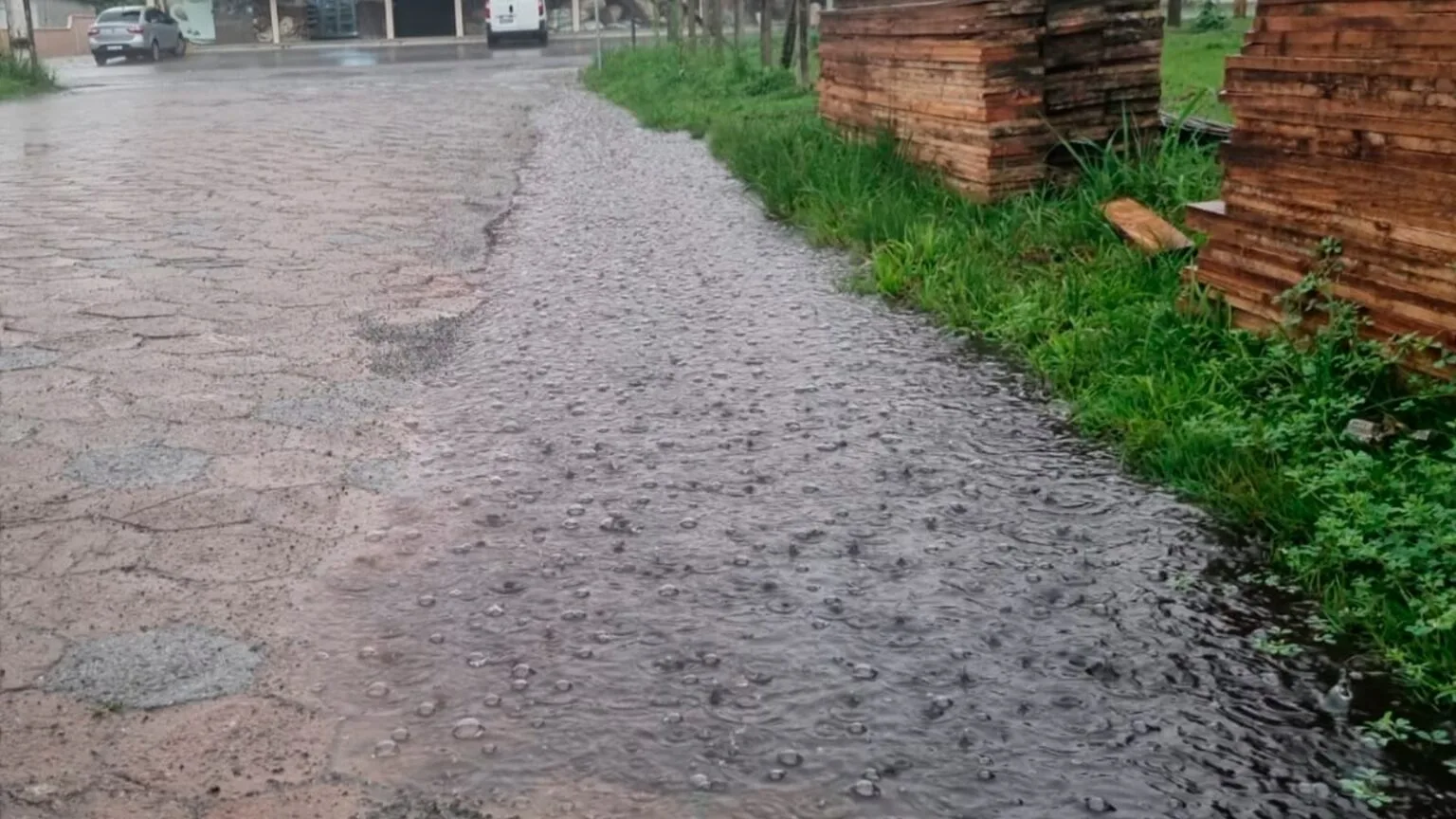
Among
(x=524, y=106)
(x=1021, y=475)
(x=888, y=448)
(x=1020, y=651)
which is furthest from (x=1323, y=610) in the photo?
(x=524, y=106)

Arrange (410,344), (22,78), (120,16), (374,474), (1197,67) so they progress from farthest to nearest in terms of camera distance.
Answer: (120,16)
(22,78)
(1197,67)
(410,344)
(374,474)

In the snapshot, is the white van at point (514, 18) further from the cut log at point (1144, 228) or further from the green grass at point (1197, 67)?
the cut log at point (1144, 228)

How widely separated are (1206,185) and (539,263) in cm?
345

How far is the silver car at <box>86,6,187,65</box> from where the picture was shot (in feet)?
129

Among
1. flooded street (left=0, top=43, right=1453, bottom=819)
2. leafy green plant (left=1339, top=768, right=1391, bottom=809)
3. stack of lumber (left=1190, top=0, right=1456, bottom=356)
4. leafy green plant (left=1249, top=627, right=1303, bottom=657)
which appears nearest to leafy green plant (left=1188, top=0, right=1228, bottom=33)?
flooded street (left=0, top=43, right=1453, bottom=819)

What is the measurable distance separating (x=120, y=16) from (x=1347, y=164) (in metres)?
41.3

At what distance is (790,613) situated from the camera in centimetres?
352

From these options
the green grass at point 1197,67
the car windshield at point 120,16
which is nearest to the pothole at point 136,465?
the green grass at point 1197,67

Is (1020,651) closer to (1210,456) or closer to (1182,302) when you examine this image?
(1210,456)

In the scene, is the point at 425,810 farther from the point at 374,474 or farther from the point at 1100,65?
the point at 1100,65

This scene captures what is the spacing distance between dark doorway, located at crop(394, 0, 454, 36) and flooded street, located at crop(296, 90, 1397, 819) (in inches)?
1797

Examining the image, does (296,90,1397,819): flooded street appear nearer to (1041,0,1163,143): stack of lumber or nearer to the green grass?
(1041,0,1163,143): stack of lumber

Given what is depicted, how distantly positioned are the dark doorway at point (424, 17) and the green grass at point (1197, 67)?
31.7 meters

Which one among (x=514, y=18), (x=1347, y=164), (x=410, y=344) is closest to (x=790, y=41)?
(x=410, y=344)
